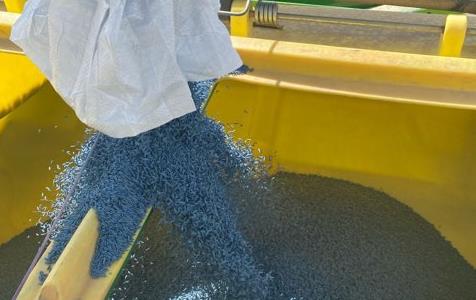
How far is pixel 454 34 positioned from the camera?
1.44 metres

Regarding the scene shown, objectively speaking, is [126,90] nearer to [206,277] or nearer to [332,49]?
[206,277]

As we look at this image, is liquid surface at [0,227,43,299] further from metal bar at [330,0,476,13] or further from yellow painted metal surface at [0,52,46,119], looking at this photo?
metal bar at [330,0,476,13]

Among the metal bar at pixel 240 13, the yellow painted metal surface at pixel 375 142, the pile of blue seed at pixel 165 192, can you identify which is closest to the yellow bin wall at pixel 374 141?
the yellow painted metal surface at pixel 375 142

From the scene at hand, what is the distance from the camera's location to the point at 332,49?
57.0 inches

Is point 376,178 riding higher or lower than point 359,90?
lower

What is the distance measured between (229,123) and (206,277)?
66 cm

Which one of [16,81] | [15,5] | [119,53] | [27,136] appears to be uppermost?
[119,53]

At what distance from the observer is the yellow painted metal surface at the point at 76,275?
953 mm

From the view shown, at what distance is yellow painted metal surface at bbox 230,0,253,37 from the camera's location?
156 centimetres

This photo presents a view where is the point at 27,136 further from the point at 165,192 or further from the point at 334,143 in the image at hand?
the point at 334,143

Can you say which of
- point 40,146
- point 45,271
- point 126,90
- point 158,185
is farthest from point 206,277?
point 40,146

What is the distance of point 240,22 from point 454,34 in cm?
61

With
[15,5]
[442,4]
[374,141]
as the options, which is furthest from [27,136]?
[442,4]

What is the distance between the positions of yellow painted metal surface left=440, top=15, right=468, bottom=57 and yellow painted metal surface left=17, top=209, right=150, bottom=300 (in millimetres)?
1033
